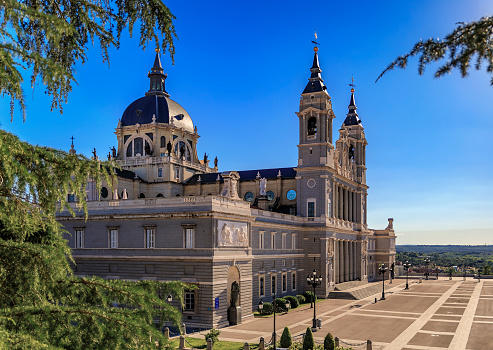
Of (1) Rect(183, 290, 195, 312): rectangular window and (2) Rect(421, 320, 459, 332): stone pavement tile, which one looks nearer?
(2) Rect(421, 320, 459, 332): stone pavement tile

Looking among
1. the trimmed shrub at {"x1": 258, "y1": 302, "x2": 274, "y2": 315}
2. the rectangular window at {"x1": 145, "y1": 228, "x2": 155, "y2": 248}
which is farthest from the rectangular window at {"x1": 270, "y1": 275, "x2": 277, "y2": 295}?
the rectangular window at {"x1": 145, "y1": 228, "x2": 155, "y2": 248}

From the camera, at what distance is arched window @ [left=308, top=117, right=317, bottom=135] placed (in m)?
65.3

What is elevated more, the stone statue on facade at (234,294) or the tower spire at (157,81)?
the tower spire at (157,81)

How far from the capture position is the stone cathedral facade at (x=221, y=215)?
42.2m

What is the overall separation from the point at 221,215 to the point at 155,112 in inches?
1250

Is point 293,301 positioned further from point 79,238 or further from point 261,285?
point 79,238

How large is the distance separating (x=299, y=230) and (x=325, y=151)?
10301 millimetres

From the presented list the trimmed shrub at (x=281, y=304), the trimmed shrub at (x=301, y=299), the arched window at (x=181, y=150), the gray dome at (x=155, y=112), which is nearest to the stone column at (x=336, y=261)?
the trimmed shrub at (x=301, y=299)

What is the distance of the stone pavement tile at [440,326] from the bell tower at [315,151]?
21.4 m

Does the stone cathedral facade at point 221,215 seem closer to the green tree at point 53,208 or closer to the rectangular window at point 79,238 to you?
the rectangular window at point 79,238

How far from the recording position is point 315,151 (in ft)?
210

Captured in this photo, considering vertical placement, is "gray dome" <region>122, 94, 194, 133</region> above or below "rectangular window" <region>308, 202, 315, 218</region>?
above

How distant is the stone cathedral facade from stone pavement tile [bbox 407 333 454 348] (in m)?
14.6

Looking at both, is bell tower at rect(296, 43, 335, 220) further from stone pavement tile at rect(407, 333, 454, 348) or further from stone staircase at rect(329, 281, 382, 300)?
stone pavement tile at rect(407, 333, 454, 348)
